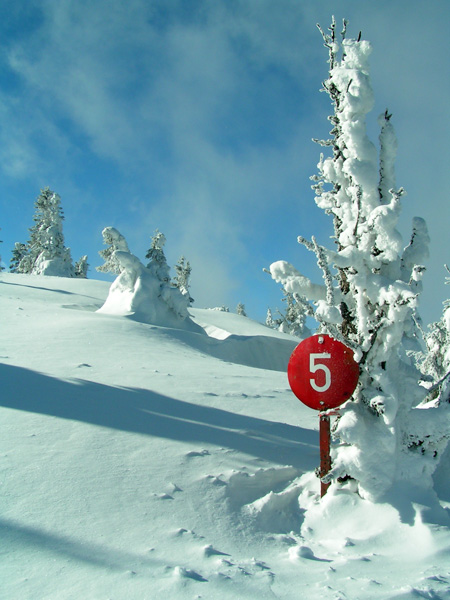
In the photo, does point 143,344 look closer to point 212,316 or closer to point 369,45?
point 369,45

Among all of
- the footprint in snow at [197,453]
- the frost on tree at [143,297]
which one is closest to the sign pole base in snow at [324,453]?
the footprint in snow at [197,453]

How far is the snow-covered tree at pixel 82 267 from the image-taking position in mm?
53844

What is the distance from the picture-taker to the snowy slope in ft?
9.06

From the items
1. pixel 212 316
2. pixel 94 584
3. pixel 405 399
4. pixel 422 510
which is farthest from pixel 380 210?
pixel 212 316

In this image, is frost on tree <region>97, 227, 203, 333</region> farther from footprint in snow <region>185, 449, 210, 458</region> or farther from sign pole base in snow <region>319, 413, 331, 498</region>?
sign pole base in snow <region>319, 413, 331, 498</region>

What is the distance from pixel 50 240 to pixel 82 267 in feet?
39.7

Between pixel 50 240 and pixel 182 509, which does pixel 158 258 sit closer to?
pixel 50 240

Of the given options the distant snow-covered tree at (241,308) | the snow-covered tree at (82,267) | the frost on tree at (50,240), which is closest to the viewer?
the frost on tree at (50,240)

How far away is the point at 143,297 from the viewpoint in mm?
19547

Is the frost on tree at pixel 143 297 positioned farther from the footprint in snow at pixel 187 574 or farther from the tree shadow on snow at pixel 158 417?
the footprint in snow at pixel 187 574

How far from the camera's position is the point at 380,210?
4.29 m

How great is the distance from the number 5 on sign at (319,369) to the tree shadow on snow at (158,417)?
1229mm

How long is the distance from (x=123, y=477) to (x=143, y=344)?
8.87 m

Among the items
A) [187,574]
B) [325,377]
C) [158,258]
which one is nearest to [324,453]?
[325,377]
